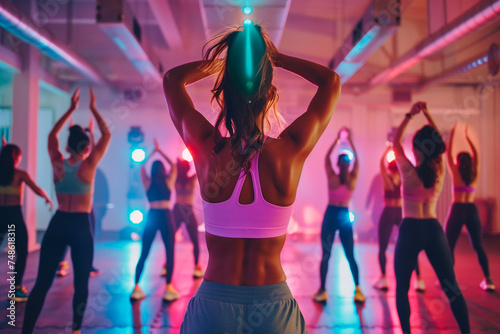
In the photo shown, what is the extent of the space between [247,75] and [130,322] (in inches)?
118

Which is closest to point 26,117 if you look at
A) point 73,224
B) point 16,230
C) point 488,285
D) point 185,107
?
point 16,230

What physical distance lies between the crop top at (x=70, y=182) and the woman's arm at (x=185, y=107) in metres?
2.09

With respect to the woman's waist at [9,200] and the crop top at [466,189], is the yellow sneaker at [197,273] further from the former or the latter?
the crop top at [466,189]

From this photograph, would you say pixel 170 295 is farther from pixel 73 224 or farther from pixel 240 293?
pixel 240 293

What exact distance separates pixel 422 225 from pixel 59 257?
2784 mm

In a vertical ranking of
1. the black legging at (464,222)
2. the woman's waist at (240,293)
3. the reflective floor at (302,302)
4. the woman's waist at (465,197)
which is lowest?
the reflective floor at (302,302)

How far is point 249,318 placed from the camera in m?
0.89

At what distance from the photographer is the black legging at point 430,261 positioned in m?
2.50

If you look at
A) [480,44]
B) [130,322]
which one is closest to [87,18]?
[130,322]

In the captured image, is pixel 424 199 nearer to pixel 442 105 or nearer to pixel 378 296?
pixel 378 296

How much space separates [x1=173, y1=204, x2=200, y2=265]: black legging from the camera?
15.2ft

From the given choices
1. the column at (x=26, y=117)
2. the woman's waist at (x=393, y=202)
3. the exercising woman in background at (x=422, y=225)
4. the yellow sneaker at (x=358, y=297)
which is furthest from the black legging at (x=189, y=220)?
the column at (x=26, y=117)

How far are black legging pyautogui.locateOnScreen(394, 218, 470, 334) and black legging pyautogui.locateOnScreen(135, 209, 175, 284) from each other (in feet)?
7.66

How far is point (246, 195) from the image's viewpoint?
92 centimetres
